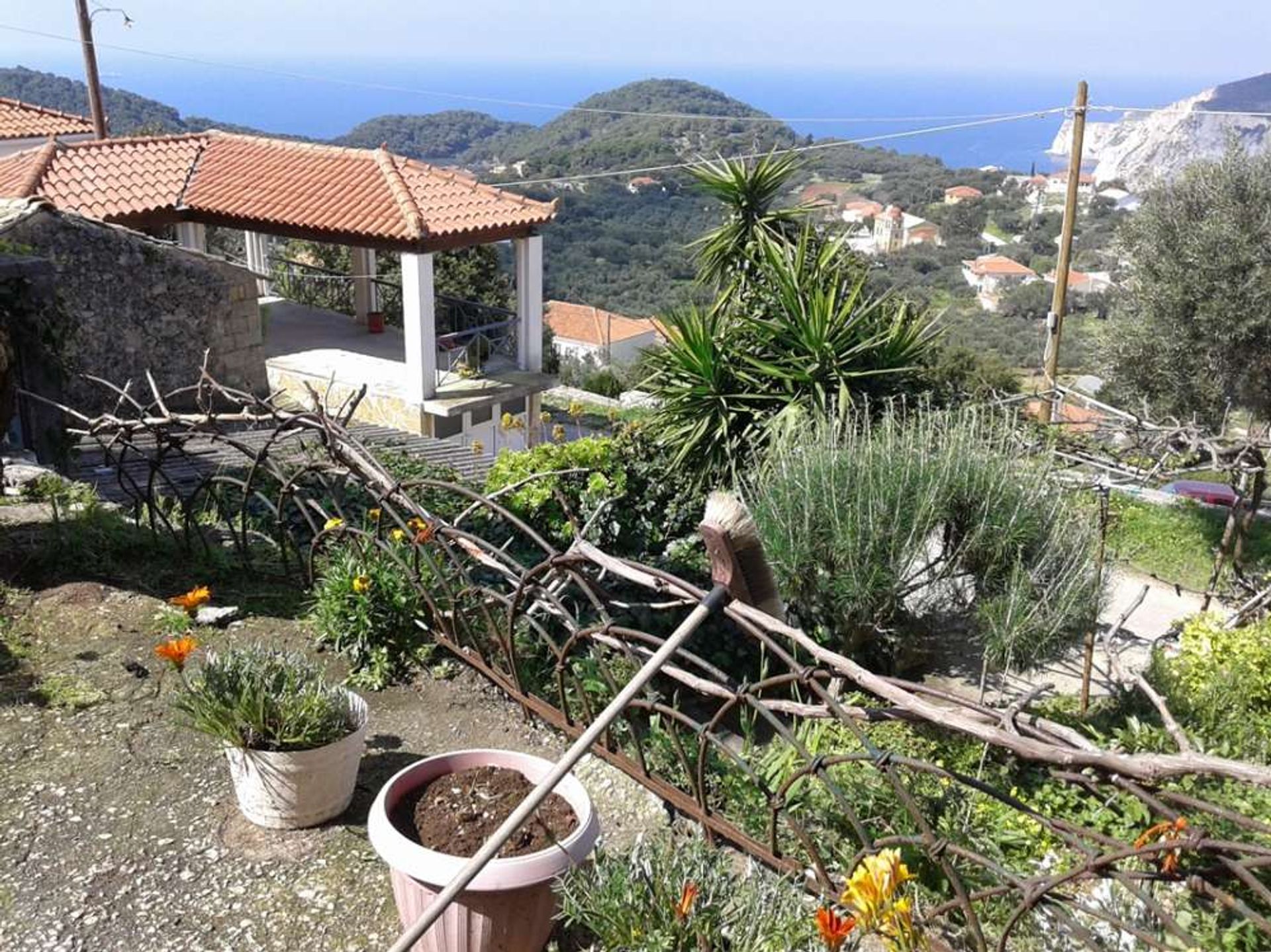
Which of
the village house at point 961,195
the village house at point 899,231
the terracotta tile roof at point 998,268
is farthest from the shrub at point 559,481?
the village house at point 961,195

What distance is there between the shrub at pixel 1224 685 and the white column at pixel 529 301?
12594 millimetres

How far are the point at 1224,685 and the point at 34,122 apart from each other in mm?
23644

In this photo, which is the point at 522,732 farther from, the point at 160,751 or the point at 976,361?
the point at 976,361

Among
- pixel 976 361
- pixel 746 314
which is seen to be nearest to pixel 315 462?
pixel 746 314

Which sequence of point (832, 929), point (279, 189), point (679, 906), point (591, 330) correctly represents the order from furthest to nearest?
1. point (591, 330)
2. point (279, 189)
3. point (679, 906)
4. point (832, 929)

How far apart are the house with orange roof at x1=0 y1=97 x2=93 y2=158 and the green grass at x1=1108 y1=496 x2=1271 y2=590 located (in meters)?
19.6

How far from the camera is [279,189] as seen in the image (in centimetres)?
1712

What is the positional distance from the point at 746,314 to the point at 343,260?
16.4 meters

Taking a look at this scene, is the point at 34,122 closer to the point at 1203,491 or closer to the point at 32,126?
the point at 32,126

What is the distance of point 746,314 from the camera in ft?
31.8

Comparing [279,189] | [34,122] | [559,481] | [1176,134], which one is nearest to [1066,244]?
[559,481]

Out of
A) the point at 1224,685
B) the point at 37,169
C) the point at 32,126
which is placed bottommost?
the point at 1224,685

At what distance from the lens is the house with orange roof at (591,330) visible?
156ft

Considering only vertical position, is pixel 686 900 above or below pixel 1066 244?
below
